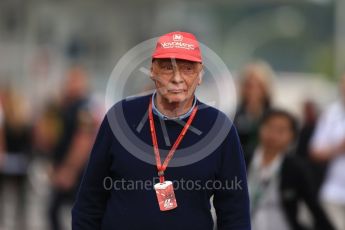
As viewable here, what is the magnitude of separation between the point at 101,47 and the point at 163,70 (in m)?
32.1

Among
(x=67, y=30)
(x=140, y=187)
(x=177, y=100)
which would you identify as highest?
(x=67, y=30)

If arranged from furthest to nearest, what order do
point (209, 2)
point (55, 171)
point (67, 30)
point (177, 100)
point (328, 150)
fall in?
point (209, 2)
point (67, 30)
point (55, 171)
point (328, 150)
point (177, 100)

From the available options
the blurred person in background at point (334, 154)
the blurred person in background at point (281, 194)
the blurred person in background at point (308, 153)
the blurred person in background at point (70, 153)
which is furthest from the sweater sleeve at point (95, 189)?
the blurred person in background at point (70, 153)

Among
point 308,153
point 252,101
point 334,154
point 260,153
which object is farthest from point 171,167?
point 308,153

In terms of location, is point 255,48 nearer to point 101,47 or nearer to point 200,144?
point 101,47

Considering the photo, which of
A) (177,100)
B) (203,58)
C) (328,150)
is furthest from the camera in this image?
(328,150)

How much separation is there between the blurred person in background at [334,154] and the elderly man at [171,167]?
3664mm

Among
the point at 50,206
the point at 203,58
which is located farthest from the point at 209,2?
the point at 203,58

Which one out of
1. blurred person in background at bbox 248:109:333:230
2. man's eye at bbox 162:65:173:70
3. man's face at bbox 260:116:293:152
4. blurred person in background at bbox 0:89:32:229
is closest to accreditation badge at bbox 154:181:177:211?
man's eye at bbox 162:65:173:70

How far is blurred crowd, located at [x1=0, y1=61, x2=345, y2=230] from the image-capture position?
7.42 m

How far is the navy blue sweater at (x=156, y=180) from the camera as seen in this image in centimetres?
488

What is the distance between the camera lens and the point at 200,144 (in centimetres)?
490

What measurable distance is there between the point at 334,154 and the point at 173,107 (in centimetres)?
436

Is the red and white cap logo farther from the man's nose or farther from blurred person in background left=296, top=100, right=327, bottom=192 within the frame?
blurred person in background left=296, top=100, right=327, bottom=192
